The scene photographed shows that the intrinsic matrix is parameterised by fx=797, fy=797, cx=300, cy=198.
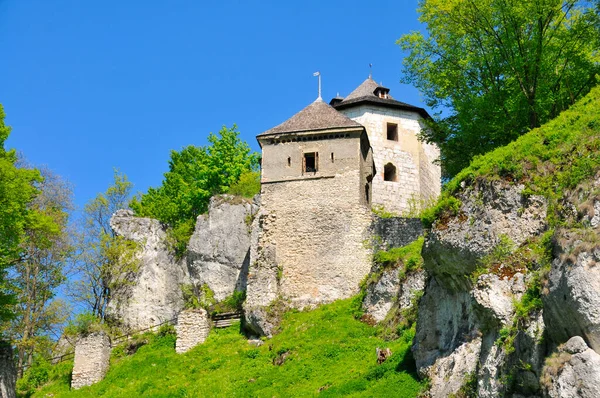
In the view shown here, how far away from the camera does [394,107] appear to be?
40.4 meters

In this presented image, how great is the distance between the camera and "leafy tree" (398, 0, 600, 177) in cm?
2539

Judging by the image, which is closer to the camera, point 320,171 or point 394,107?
point 320,171

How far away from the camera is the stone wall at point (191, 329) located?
30.6m

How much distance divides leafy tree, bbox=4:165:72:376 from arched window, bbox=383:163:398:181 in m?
15.4

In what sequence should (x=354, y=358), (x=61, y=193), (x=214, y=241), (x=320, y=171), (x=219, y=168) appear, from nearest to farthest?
(x=354, y=358) < (x=320, y=171) < (x=214, y=241) < (x=61, y=193) < (x=219, y=168)

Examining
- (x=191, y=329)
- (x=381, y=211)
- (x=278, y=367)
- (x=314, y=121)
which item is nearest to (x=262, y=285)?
(x=191, y=329)

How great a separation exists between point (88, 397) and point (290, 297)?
820cm

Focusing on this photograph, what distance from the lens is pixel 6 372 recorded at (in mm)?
27344

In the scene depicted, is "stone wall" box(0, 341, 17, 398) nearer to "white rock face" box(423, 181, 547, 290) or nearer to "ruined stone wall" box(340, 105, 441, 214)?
"white rock face" box(423, 181, 547, 290)

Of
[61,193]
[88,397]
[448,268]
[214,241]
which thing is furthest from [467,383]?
[61,193]

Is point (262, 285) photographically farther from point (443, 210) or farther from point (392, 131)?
point (443, 210)

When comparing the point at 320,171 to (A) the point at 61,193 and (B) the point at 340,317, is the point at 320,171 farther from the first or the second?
(A) the point at 61,193

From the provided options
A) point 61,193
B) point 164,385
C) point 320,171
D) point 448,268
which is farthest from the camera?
point 61,193

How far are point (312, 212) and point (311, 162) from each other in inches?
111
